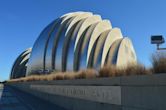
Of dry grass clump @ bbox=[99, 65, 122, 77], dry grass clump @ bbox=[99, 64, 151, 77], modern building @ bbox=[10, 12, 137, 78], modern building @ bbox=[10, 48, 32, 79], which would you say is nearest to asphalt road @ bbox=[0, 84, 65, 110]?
dry grass clump @ bbox=[99, 65, 122, 77]

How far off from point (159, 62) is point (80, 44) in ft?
147

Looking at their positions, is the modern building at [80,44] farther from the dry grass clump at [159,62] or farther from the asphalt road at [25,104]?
the dry grass clump at [159,62]

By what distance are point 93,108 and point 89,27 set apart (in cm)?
4457

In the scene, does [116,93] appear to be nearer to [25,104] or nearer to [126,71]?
[126,71]

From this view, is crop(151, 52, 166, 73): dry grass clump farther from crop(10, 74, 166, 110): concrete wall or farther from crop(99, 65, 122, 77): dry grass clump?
crop(99, 65, 122, 77): dry grass clump

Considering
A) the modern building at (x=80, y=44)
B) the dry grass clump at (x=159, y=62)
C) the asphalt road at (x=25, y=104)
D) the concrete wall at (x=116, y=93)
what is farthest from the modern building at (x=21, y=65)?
the dry grass clump at (x=159, y=62)

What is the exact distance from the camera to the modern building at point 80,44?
5378 cm

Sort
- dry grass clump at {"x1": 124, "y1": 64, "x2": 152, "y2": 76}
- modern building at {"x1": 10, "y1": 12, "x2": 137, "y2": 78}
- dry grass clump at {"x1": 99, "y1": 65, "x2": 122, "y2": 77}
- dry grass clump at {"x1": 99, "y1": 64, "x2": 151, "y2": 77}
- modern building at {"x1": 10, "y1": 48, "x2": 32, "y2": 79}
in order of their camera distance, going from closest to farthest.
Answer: dry grass clump at {"x1": 124, "y1": 64, "x2": 152, "y2": 76}
dry grass clump at {"x1": 99, "y1": 64, "x2": 151, "y2": 77}
dry grass clump at {"x1": 99, "y1": 65, "x2": 122, "y2": 77}
modern building at {"x1": 10, "y1": 12, "x2": 137, "y2": 78}
modern building at {"x1": 10, "y1": 48, "x2": 32, "y2": 79}

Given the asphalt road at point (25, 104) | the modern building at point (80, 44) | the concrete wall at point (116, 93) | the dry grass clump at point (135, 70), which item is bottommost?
the asphalt road at point (25, 104)

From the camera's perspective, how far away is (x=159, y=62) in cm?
1009

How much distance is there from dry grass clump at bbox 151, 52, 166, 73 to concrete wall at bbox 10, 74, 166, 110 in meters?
0.61

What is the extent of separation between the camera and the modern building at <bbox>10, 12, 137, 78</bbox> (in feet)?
176

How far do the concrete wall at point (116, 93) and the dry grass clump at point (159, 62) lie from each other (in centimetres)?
61

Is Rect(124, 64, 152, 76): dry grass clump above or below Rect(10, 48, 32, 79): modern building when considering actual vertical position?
below
